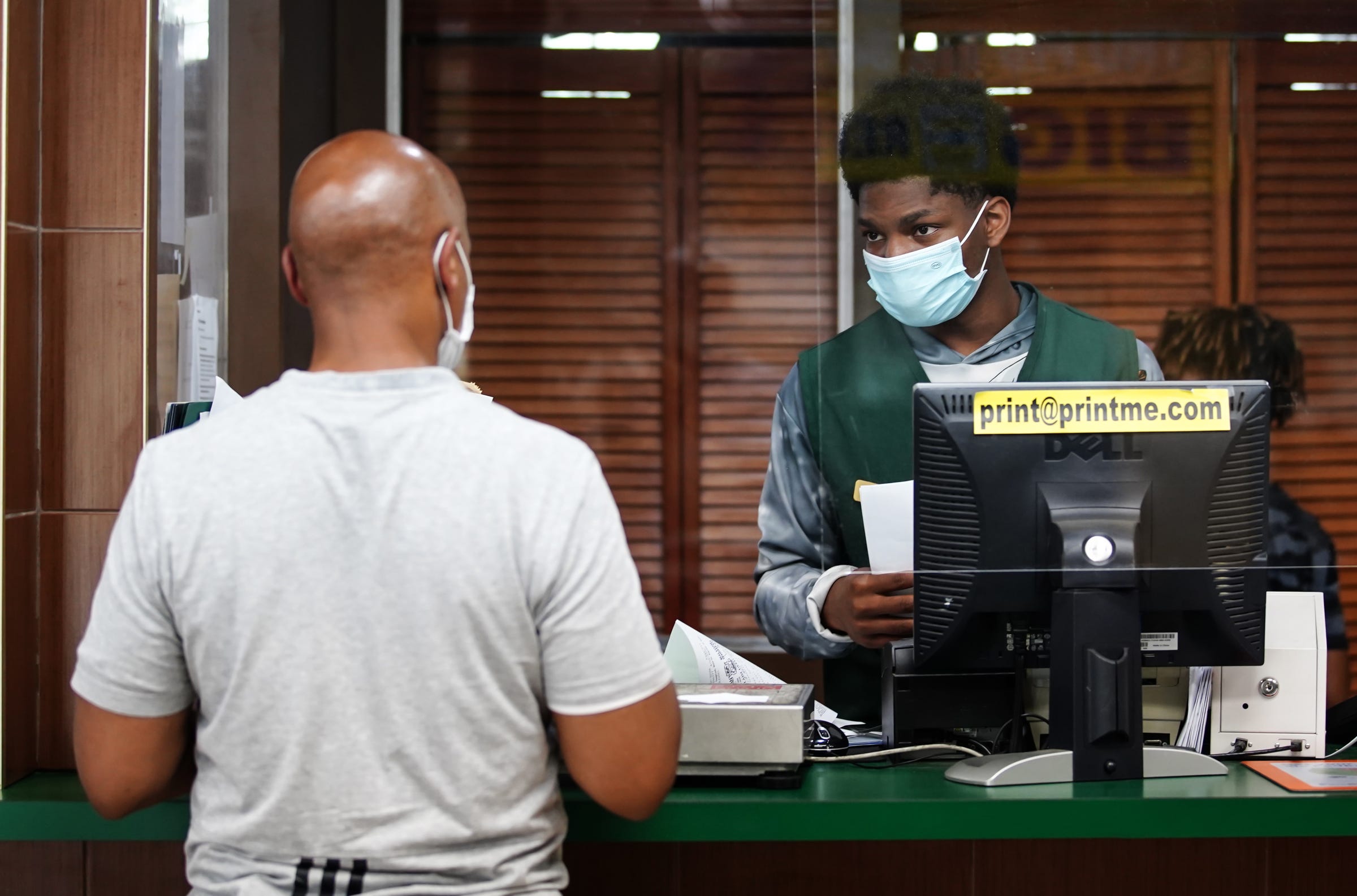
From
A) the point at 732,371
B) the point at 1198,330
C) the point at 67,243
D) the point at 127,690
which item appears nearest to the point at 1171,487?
the point at 1198,330

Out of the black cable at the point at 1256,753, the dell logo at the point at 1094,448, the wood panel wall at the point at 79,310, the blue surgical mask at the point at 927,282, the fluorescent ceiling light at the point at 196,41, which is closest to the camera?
the dell logo at the point at 1094,448

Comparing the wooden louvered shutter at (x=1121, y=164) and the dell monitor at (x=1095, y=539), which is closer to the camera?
the dell monitor at (x=1095, y=539)

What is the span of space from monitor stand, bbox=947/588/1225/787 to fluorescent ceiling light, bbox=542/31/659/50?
8.90 ft

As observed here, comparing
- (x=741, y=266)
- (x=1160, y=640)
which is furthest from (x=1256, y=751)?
(x=741, y=266)

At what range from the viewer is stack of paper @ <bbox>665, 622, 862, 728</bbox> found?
1686 millimetres

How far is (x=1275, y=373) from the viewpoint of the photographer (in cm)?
192

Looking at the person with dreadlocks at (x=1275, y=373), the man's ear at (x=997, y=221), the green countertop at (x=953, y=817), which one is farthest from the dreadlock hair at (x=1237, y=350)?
the green countertop at (x=953, y=817)

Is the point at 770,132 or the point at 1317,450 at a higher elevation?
the point at 770,132

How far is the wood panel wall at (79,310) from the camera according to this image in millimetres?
1720

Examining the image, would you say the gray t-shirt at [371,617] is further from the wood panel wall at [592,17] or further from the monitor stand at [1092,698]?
the wood panel wall at [592,17]

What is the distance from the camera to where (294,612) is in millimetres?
1049

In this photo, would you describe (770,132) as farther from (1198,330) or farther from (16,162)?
(16,162)

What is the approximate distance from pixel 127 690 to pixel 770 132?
2.98 meters

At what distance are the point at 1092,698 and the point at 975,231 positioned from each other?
0.78m
